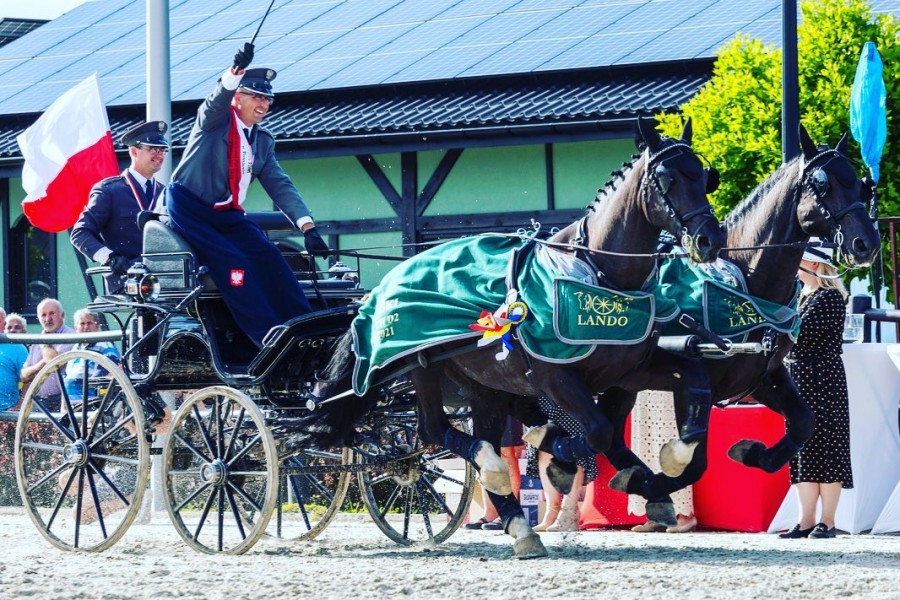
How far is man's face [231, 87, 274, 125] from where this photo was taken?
9.02 metres

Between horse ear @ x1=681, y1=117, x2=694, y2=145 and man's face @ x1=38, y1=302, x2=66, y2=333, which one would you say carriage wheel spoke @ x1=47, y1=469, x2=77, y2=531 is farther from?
horse ear @ x1=681, y1=117, x2=694, y2=145

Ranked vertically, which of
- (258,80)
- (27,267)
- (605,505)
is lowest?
(605,505)

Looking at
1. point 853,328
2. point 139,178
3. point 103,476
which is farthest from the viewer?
point 853,328

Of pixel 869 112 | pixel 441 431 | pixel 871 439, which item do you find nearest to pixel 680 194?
pixel 441 431

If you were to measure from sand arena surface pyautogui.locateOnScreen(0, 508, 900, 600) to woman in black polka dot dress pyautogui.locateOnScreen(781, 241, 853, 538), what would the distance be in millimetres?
303

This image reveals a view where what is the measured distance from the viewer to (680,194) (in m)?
7.57

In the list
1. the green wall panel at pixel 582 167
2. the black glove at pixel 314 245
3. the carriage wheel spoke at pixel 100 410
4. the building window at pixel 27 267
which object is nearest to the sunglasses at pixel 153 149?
the black glove at pixel 314 245

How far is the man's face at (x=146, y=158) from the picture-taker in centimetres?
1028

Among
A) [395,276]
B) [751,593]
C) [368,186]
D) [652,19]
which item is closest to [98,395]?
[395,276]

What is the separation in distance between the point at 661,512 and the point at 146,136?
4380mm

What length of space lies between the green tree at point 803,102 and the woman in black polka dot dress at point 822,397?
3.57 m

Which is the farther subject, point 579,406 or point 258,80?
point 258,80

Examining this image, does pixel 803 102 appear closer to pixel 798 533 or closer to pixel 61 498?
pixel 798 533

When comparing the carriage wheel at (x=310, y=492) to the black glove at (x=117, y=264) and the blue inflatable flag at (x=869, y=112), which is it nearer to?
the black glove at (x=117, y=264)
